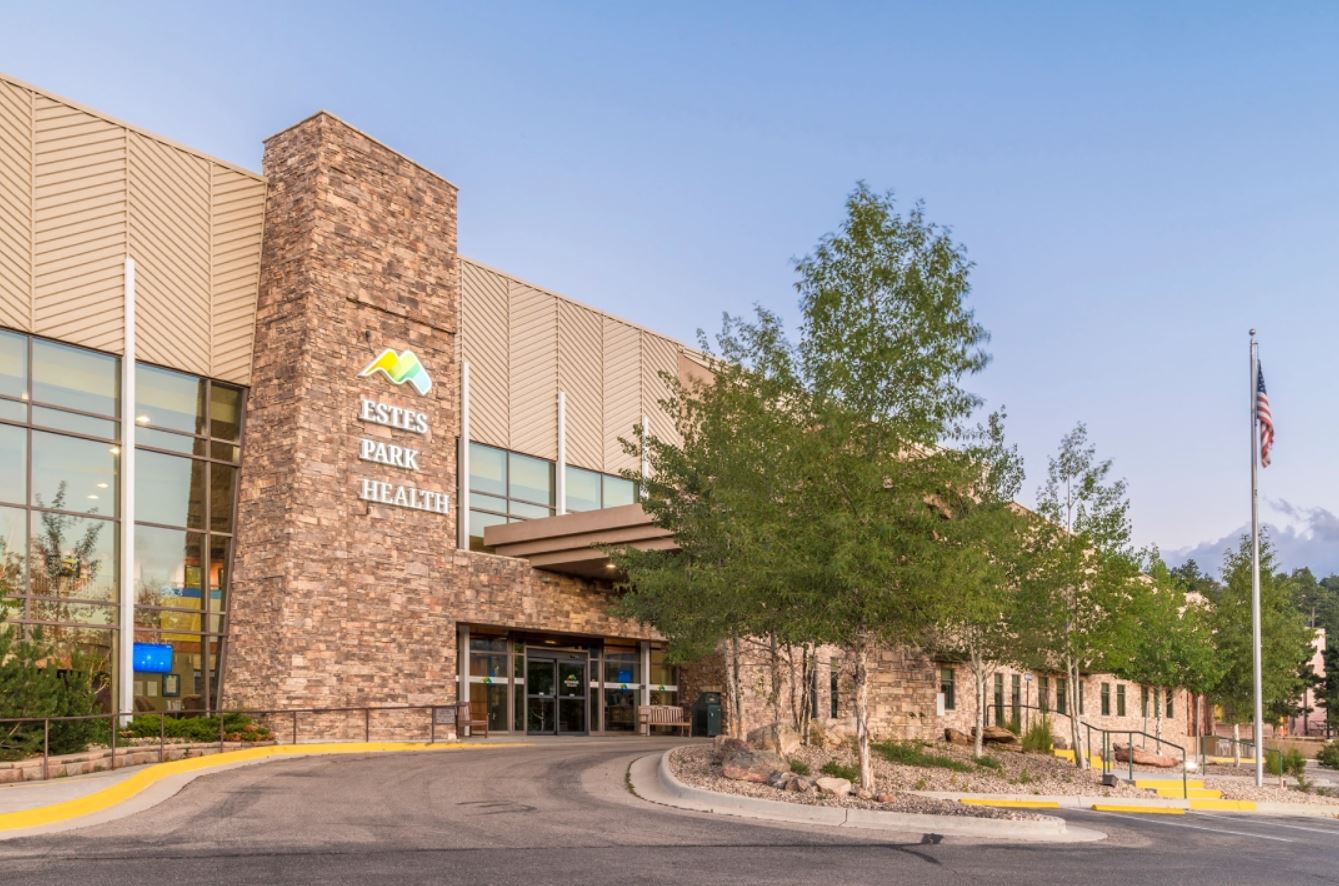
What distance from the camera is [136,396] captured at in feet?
87.2

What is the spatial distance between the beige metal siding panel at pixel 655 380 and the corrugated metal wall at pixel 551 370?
0.11 feet

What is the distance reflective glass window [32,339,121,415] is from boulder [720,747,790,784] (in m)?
14.8

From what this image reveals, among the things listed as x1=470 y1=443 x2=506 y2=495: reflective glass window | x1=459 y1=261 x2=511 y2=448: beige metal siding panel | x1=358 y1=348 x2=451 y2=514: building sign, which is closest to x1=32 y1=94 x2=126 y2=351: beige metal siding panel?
x1=358 y1=348 x2=451 y2=514: building sign

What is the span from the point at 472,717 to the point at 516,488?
6408 millimetres

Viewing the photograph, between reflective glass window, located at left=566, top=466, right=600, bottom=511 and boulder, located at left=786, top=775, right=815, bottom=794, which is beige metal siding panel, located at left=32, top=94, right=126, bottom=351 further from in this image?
boulder, located at left=786, top=775, right=815, bottom=794

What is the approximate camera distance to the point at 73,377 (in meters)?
25.5

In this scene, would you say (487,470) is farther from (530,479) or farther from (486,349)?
(486,349)

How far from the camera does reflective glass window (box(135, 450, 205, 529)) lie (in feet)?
87.3

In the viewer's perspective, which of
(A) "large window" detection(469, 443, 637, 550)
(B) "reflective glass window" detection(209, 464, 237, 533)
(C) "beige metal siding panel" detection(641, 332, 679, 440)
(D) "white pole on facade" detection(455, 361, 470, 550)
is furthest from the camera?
(C) "beige metal siding panel" detection(641, 332, 679, 440)

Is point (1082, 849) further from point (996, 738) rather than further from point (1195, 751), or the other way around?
point (1195, 751)

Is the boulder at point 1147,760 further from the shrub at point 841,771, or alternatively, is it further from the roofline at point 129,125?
the roofline at point 129,125

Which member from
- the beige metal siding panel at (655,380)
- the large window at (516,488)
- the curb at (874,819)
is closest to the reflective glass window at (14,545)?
the large window at (516,488)

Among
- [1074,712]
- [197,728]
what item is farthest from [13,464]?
[1074,712]

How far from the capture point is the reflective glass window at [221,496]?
28.0 m
